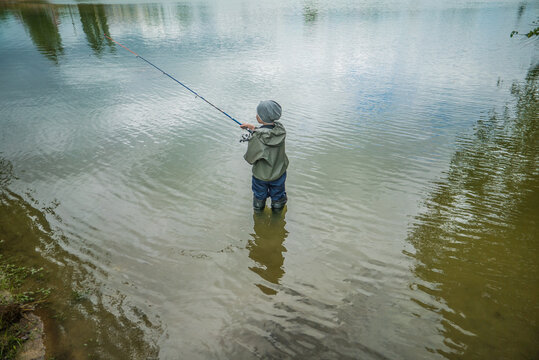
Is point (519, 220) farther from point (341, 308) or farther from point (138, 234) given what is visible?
point (138, 234)

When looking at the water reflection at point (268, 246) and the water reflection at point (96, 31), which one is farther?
the water reflection at point (96, 31)

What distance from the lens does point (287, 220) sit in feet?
16.1

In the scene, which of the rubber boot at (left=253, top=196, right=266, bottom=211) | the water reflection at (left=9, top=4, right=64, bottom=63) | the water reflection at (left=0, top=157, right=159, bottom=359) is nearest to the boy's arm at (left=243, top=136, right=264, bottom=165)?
the rubber boot at (left=253, top=196, right=266, bottom=211)

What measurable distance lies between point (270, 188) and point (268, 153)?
0.65 meters

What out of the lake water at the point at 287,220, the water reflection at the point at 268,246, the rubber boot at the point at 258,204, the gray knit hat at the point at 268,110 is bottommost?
the water reflection at the point at 268,246

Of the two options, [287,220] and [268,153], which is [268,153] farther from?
[287,220]

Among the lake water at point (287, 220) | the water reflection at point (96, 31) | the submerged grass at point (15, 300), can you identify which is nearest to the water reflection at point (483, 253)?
the lake water at point (287, 220)

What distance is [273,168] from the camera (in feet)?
14.7

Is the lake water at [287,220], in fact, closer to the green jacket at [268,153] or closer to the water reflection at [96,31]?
the green jacket at [268,153]

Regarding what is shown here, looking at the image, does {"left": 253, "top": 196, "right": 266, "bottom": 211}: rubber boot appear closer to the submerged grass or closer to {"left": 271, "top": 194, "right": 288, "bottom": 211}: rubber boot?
{"left": 271, "top": 194, "right": 288, "bottom": 211}: rubber boot

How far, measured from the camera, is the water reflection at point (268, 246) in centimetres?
389

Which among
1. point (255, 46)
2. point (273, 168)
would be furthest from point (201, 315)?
point (255, 46)

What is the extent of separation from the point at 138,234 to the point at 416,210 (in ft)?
14.4

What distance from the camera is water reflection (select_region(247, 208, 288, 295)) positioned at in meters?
3.89
